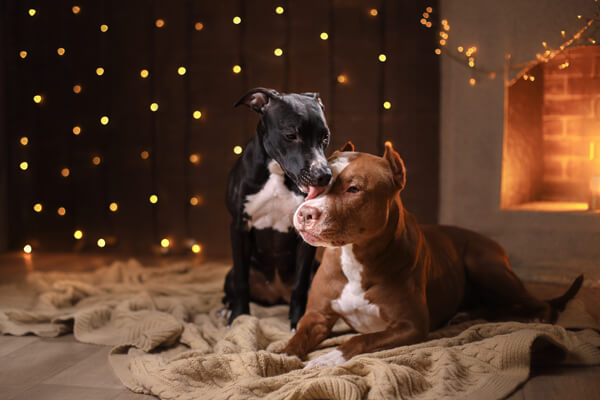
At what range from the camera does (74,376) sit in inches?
71.6

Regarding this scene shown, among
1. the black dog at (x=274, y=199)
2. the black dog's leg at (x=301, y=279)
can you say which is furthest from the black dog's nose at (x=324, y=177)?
the black dog's leg at (x=301, y=279)

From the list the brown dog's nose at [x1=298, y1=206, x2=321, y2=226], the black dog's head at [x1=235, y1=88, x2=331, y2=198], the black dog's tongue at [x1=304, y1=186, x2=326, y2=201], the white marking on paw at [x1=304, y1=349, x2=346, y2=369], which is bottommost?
the white marking on paw at [x1=304, y1=349, x2=346, y2=369]

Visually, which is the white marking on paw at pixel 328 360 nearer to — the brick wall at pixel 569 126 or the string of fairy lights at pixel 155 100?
the string of fairy lights at pixel 155 100

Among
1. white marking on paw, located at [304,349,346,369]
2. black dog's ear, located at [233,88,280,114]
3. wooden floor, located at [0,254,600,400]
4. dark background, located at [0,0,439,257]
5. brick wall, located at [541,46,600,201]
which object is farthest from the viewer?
dark background, located at [0,0,439,257]

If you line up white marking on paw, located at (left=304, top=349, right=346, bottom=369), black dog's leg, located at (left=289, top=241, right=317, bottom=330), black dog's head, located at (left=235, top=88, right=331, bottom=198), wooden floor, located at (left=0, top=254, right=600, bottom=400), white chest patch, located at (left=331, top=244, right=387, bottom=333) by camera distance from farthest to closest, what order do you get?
black dog's leg, located at (left=289, top=241, right=317, bottom=330) → black dog's head, located at (left=235, top=88, right=331, bottom=198) → white chest patch, located at (left=331, top=244, right=387, bottom=333) → white marking on paw, located at (left=304, top=349, right=346, bottom=369) → wooden floor, located at (left=0, top=254, right=600, bottom=400)

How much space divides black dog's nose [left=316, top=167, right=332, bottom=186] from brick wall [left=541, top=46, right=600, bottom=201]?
219 centimetres

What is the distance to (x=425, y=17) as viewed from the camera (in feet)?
12.0

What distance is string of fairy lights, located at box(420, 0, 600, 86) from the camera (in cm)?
305

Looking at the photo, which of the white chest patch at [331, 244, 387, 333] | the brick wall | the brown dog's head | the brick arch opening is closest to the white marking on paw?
the white chest patch at [331, 244, 387, 333]

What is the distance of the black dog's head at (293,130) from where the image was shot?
1.99 meters

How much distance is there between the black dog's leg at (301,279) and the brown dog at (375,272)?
299 millimetres

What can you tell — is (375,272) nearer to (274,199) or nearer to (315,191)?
(315,191)

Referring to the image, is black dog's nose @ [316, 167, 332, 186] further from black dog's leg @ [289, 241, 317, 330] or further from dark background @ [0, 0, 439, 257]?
dark background @ [0, 0, 439, 257]

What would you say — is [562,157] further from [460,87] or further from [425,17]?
[425,17]
